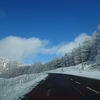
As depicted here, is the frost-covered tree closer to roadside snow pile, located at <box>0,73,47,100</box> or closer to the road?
roadside snow pile, located at <box>0,73,47,100</box>

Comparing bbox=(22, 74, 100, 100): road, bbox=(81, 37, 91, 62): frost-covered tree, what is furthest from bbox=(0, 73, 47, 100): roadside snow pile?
bbox=(81, 37, 91, 62): frost-covered tree

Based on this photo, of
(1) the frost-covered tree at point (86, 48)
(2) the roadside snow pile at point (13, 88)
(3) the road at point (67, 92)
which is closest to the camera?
(3) the road at point (67, 92)

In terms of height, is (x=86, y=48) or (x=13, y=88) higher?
(x=86, y=48)

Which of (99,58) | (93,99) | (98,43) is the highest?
(98,43)

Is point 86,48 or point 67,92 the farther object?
point 86,48

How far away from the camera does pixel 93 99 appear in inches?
314

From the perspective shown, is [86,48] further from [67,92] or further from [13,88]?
[67,92]

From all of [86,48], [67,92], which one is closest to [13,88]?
[67,92]

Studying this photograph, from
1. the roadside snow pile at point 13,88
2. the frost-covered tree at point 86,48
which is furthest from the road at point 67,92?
the frost-covered tree at point 86,48

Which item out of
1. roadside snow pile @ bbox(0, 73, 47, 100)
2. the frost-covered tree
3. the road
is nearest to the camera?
the road

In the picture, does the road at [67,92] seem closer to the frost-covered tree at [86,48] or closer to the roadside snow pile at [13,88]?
the roadside snow pile at [13,88]

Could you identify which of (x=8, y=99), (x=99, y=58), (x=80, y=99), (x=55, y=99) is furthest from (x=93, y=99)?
(x=99, y=58)

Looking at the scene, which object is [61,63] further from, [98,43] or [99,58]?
[99,58]

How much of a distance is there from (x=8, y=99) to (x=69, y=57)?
106159 millimetres
